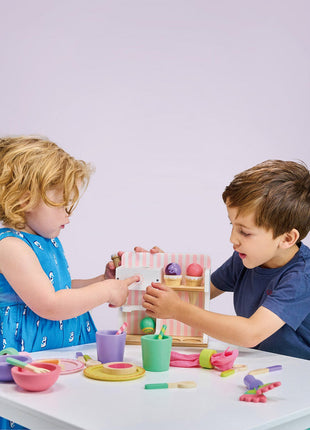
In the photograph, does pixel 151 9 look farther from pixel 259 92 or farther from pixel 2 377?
pixel 2 377

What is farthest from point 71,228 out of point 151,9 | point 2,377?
point 2,377

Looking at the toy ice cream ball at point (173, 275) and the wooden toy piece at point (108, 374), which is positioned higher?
the toy ice cream ball at point (173, 275)

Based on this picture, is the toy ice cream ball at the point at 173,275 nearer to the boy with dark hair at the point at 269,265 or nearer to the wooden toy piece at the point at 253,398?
the boy with dark hair at the point at 269,265

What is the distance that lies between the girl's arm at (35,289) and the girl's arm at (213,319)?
A: 0.14 meters

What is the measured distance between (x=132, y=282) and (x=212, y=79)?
5.73 ft

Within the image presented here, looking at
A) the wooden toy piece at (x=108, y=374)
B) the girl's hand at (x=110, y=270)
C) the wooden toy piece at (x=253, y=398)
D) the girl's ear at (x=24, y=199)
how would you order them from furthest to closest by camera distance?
1. the girl's hand at (x=110, y=270)
2. the girl's ear at (x=24, y=199)
3. the wooden toy piece at (x=108, y=374)
4. the wooden toy piece at (x=253, y=398)

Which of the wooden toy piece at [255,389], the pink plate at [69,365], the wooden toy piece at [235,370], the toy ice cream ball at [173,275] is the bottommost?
the wooden toy piece at [235,370]

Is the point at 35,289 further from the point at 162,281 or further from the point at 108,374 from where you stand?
the point at 162,281

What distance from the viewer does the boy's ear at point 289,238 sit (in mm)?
1571

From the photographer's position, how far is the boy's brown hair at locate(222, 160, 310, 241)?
1.54 m

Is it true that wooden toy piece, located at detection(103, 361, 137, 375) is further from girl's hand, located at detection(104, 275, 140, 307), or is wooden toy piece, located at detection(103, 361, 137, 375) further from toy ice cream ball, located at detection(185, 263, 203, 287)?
toy ice cream ball, located at detection(185, 263, 203, 287)

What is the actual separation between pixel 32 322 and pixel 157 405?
1.87 feet

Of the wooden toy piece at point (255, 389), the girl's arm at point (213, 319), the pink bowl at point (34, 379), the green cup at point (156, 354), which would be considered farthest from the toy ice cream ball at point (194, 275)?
the pink bowl at point (34, 379)

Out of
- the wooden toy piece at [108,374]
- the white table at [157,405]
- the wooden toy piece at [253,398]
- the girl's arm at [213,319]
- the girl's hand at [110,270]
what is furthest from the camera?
the girl's hand at [110,270]
